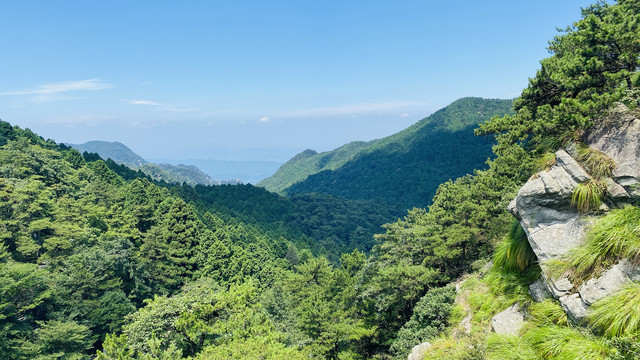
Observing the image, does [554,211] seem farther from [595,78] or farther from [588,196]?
[595,78]

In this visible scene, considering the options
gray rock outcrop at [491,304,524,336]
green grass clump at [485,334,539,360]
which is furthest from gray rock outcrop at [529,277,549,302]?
green grass clump at [485,334,539,360]

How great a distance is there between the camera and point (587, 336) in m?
6.06

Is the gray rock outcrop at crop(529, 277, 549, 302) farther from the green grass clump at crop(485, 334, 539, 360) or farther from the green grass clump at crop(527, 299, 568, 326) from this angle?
the green grass clump at crop(485, 334, 539, 360)

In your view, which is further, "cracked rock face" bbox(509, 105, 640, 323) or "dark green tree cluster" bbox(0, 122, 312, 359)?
"dark green tree cluster" bbox(0, 122, 312, 359)

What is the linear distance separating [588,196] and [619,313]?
9.45 ft

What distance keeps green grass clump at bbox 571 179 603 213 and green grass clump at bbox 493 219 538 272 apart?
6.47 feet

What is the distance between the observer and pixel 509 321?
8.48 metres

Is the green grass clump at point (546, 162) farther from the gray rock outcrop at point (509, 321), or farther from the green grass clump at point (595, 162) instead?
the gray rock outcrop at point (509, 321)

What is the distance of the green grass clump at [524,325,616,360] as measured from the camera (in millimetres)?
5598

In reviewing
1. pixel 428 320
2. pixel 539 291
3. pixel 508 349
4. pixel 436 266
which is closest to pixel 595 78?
pixel 539 291

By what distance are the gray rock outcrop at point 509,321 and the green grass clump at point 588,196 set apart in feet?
10.7

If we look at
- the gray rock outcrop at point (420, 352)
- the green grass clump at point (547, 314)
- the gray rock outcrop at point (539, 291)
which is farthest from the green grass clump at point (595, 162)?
the gray rock outcrop at point (420, 352)

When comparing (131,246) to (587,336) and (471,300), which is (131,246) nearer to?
(471,300)

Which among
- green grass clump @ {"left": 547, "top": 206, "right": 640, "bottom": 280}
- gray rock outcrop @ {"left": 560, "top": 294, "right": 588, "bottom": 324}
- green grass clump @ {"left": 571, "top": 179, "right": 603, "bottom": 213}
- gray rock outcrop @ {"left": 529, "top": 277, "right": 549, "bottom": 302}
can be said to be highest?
green grass clump @ {"left": 571, "top": 179, "right": 603, "bottom": 213}
